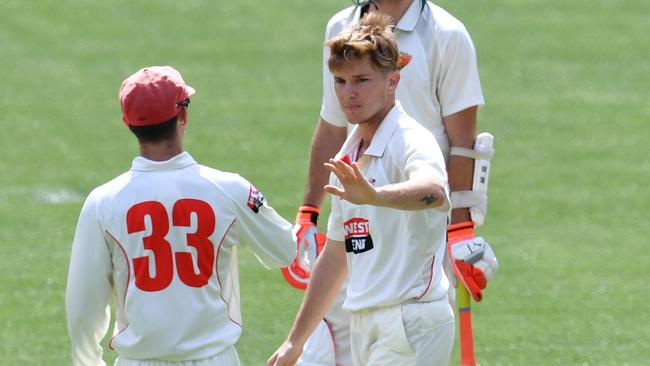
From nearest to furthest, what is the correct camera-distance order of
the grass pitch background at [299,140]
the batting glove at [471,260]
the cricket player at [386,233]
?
1. the cricket player at [386,233]
2. the batting glove at [471,260]
3. the grass pitch background at [299,140]

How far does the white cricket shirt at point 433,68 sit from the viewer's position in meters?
5.64

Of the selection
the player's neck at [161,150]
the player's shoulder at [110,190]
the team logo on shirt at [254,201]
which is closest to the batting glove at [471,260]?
the team logo on shirt at [254,201]

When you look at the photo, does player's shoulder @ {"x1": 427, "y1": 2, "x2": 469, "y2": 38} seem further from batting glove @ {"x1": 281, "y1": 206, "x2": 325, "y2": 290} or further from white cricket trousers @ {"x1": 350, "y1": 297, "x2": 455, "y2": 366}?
white cricket trousers @ {"x1": 350, "y1": 297, "x2": 455, "y2": 366}

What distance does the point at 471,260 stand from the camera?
557 cm

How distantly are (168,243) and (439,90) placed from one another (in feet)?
5.34

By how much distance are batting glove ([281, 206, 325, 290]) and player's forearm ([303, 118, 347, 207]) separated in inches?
2.7

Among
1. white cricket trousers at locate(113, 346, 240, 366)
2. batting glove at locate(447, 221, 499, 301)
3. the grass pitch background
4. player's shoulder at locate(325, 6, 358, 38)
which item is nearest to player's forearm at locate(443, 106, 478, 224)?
batting glove at locate(447, 221, 499, 301)

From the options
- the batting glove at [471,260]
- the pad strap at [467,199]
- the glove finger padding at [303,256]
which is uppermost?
the pad strap at [467,199]

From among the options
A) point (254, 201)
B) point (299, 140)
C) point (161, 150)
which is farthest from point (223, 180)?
point (299, 140)

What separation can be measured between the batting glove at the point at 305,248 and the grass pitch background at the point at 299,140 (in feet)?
6.93

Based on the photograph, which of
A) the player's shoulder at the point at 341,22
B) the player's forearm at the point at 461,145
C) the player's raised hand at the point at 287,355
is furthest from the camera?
the player's shoulder at the point at 341,22

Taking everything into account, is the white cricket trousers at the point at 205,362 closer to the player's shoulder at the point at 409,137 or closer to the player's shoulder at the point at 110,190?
the player's shoulder at the point at 110,190

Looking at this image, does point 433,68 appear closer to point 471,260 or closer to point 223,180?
point 471,260

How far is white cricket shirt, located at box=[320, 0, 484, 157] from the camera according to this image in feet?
18.5
